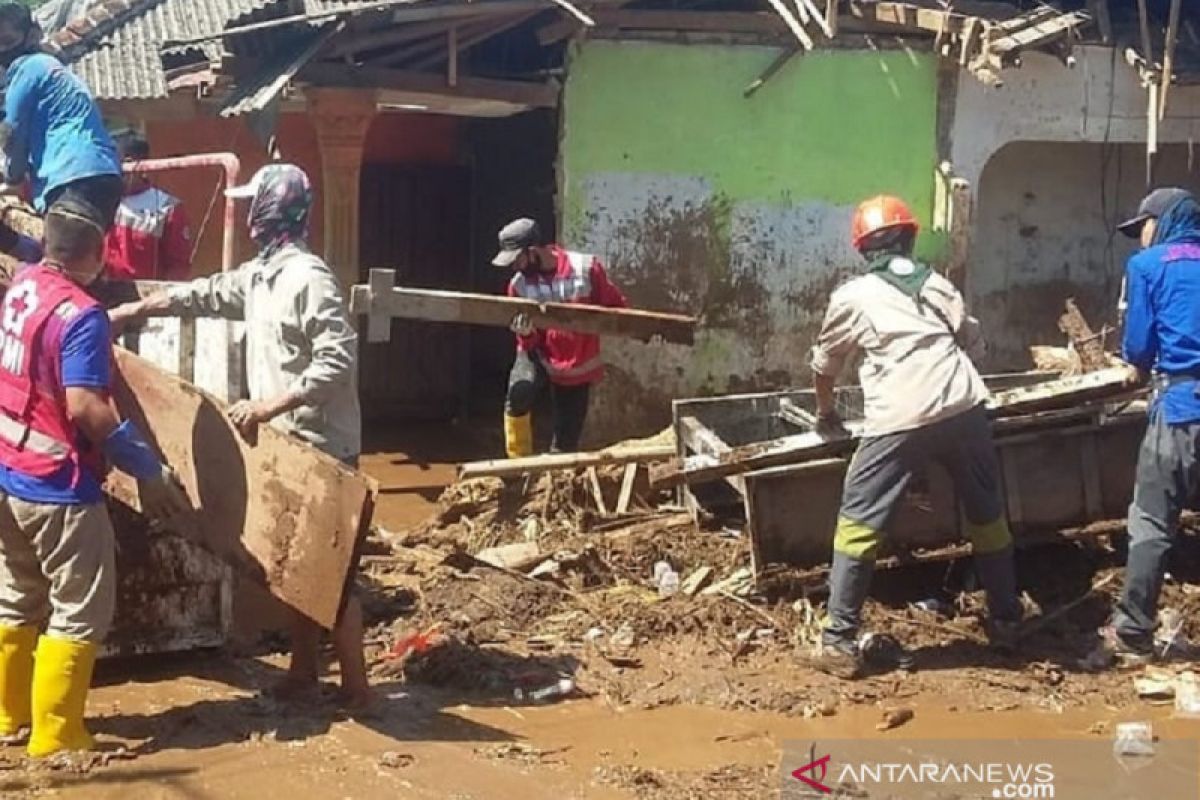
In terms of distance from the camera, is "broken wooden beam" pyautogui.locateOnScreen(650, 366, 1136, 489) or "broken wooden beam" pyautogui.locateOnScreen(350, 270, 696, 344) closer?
"broken wooden beam" pyautogui.locateOnScreen(350, 270, 696, 344)

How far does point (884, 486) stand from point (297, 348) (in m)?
2.48

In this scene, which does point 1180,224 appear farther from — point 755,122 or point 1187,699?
point 755,122

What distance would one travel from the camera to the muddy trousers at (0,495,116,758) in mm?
4957

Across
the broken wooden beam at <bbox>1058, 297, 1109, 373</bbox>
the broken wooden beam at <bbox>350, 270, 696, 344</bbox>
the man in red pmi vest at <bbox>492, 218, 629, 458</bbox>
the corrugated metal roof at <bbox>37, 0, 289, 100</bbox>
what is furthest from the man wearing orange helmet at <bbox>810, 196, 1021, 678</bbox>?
the corrugated metal roof at <bbox>37, 0, 289, 100</bbox>

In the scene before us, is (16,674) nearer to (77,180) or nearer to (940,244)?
(77,180)

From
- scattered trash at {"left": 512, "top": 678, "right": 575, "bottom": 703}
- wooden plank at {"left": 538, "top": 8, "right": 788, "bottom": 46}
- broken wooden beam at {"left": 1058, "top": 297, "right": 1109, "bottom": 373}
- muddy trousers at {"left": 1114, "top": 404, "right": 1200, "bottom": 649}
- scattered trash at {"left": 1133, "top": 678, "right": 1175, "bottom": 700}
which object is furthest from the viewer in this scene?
wooden plank at {"left": 538, "top": 8, "right": 788, "bottom": 46}

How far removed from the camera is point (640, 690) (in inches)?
244

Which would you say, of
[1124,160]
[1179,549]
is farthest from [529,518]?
[1124,160]

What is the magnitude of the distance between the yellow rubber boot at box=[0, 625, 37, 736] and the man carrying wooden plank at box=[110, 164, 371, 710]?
0.93 metres

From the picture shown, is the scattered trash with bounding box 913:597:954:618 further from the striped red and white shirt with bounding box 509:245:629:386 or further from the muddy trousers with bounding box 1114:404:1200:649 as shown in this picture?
the striped red and white shirt with bounding box 509:245:629:386

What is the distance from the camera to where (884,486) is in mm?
6324

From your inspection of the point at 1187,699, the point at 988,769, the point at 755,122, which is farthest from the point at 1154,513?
the point at 755,122

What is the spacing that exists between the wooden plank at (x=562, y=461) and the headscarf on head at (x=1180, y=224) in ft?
8.91

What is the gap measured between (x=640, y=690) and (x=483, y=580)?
1240mm
